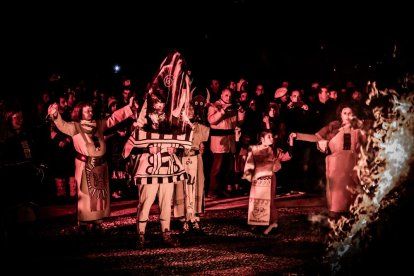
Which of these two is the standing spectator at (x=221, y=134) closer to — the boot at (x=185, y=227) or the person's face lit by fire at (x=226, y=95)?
the person's face lit by fire at (x=226, y=95)

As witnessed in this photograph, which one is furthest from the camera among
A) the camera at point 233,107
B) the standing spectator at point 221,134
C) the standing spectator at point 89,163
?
the camera at point 233,107

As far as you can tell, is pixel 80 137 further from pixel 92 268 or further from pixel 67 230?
pixel 92 268

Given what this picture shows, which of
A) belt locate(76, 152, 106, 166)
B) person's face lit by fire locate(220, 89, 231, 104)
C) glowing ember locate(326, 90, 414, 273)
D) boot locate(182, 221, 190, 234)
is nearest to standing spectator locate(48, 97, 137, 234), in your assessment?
belt locate(76, 152, 106, 166)

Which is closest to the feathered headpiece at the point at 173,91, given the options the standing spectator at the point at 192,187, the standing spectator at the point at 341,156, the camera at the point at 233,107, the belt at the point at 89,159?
the standing spectator at the point at 192,187

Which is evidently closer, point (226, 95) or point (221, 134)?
point (226, 95)

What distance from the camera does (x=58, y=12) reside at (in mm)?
16875

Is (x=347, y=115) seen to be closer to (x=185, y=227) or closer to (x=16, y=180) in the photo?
(x=185, y=227)

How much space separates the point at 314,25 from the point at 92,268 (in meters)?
13.4

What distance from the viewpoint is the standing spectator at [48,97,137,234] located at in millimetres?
9344

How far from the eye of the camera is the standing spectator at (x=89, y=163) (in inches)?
368

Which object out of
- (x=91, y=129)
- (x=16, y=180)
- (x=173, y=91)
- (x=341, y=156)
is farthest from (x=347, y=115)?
(x=16, y=180)

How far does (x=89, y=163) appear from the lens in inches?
372

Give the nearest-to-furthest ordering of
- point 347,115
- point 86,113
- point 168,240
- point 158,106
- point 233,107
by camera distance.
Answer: point 158,106 → point 168,240 → point 86,113 → point 347,115 → point 233,107

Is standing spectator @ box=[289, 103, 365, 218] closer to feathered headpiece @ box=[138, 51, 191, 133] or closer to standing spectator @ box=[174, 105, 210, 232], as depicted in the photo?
standing spectator @ box=[174, 105, 210, 232]
